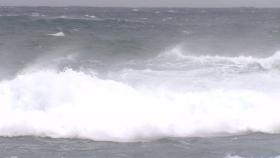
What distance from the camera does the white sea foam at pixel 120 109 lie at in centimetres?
1203

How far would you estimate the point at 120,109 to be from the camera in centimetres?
1306

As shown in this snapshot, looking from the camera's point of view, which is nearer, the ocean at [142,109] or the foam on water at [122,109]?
the ocean at [142,109]

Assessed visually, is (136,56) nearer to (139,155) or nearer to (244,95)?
(244,95)

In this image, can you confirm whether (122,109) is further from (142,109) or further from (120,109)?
(142,109)

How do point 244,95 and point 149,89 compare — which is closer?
A: point 244,95

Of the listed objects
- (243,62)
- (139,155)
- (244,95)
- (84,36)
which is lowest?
(139,155)

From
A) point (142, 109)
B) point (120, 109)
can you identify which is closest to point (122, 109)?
point (120, 109)

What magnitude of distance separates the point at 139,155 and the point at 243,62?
1149 cm

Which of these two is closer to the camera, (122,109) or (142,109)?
(122,109)

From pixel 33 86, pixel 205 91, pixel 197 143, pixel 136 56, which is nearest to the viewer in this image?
pixel 197 143

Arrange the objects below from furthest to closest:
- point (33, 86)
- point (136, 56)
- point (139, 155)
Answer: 1. point (136, 56)
2. point (33, 86)
3. point (139, 155)

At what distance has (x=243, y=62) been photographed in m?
21.2

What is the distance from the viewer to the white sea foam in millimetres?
12031

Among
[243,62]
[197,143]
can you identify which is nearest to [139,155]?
[197,143]
